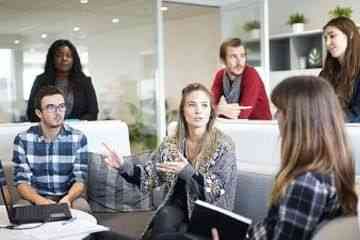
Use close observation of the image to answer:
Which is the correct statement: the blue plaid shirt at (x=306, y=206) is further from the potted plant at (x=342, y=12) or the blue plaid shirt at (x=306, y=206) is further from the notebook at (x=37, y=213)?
the potted plant at (x=342, y=12)

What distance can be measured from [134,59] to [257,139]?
10.8ft

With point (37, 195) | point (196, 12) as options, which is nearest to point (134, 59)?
point (196, 12)

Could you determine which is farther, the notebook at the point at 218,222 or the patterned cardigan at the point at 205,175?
the patterned cardigan at the point at 205,175

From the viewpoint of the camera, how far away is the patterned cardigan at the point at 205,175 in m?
2.48

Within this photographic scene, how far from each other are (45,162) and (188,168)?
0.97 metres

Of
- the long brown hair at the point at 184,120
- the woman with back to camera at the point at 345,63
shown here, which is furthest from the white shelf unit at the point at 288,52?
the long brown hair at the point at 184,120

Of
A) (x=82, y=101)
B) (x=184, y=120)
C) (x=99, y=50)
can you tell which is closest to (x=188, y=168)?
(x=184, y=120)

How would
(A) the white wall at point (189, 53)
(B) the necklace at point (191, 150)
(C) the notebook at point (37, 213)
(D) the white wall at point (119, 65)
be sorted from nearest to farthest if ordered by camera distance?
(C) the notebook at point (37, 213) < (B) the necklace at point (191, 150) < (D) the white wall at point (119, 65) < (A) the white wall at point (189, 53)

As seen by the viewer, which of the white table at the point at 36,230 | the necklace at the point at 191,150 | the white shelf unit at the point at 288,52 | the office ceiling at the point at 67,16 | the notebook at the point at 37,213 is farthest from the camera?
the white shelf unit at the point at 288,52

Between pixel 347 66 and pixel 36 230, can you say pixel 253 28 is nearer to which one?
pixel 347 66

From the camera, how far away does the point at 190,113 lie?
8.93 ft

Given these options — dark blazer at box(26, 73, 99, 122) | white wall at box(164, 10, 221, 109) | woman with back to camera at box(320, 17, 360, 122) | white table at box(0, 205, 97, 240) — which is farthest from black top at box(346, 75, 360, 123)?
white wall at box(164, 10, 221, 109)

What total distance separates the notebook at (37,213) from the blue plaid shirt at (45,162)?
67cm

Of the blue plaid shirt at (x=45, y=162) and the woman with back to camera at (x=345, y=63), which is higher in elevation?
the woman with back to camera at (x=345, y=63)
